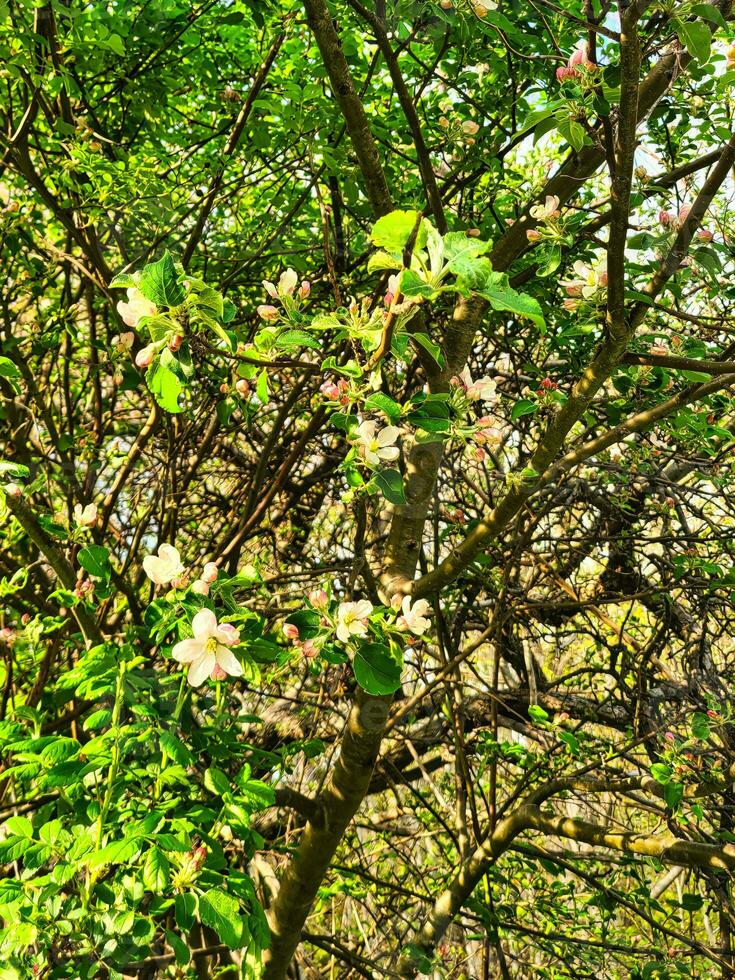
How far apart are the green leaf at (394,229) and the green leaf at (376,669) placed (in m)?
0.78

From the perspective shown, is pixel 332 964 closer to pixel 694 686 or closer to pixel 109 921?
pixel 694 686

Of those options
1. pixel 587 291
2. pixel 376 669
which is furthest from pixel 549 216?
pixel 376 669

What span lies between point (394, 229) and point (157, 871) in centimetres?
117

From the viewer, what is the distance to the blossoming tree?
61.3 inches

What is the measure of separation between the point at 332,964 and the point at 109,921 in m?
3.08

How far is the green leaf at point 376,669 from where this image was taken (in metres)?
1.53

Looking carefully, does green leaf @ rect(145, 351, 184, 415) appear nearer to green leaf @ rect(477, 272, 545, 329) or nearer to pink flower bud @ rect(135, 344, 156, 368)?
pink flower bud @ rect(135, 344, 156, 368)

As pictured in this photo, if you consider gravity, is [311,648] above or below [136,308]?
below

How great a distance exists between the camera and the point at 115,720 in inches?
62.7

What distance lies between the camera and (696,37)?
1416 mm

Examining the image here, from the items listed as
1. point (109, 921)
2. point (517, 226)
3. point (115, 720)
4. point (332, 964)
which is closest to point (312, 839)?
point (109, 921)

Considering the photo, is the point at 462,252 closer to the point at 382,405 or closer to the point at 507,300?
the point at 507,300

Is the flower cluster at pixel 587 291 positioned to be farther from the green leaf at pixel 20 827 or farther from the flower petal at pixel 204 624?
the green leaf at pixel 20 827

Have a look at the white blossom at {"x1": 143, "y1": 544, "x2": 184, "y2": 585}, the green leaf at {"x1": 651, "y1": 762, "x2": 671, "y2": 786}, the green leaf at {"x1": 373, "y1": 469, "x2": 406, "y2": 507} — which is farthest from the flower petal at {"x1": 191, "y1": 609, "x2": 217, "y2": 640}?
the green leaf at {"x1": 651, "y1": 762, "x2": 671, "y2": 786}
